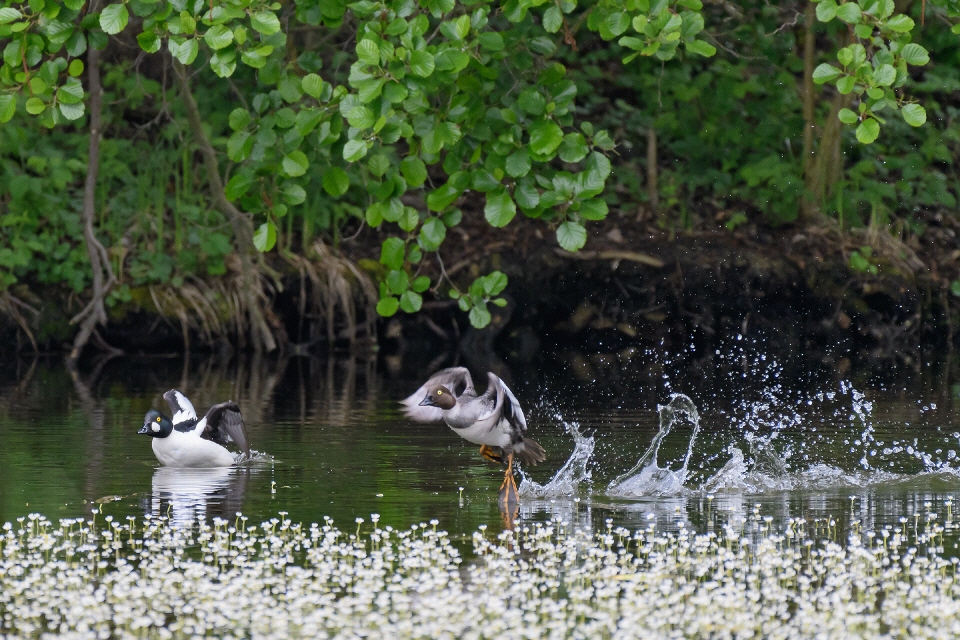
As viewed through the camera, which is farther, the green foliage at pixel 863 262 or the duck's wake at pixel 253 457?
the green foliage at pixel 863 262

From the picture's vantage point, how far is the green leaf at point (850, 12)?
6852 millimetres

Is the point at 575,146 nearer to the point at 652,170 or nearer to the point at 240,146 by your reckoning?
the point at 240,146

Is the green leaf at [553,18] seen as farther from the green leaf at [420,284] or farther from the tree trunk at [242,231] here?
the tree trunk at [242,231]

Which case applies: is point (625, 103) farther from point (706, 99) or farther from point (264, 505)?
point (264, 505)

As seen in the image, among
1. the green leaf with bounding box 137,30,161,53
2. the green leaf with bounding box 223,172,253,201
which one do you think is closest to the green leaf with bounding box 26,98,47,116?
the green leaf with bounding box 137,30,161,53

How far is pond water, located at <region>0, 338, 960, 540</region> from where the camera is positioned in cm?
817

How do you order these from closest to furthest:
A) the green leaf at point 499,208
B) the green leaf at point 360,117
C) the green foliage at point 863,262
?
1. the green leaf at point 360,117
2. the green leaf at point 499,208
3. the green foliage at point 863,262

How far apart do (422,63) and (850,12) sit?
1922mm

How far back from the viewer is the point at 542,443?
1085 centimetres

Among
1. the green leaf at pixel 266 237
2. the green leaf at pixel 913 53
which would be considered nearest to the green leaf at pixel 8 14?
the green leaf at pixel 266 237

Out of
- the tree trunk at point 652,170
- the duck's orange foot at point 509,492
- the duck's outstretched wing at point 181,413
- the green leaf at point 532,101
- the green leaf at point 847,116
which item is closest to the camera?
the green leaf at point 847,116

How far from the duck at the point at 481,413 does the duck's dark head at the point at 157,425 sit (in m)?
1.97

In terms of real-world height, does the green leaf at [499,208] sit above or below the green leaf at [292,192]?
below

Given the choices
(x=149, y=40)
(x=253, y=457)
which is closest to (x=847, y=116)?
(x=149, y=40)
